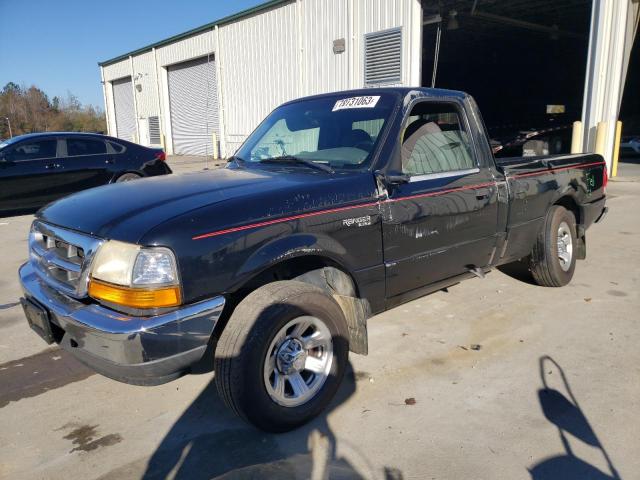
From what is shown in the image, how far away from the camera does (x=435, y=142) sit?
3.89m

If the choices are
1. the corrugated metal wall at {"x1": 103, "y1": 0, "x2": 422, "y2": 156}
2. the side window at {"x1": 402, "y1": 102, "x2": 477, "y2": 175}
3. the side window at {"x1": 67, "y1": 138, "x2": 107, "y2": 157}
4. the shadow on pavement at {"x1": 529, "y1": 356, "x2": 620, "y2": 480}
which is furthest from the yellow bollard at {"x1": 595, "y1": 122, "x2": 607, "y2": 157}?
the side window at {"x1": 67, "y1": 138, "x2": 107, "y2": 157}

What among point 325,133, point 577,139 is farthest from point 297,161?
point 577,139

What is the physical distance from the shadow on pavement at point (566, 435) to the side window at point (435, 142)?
1.61 m

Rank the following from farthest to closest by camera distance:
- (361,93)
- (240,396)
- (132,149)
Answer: (132,149) < (361,93) < (240,396)

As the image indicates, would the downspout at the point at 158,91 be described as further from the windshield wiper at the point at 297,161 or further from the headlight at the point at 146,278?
the headlight at the point at 146,278

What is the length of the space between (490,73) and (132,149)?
27085 millimetres

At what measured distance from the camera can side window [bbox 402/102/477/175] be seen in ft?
11.9

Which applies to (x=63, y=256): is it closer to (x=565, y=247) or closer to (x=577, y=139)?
(x=565, y=247)

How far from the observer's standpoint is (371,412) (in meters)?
2.99

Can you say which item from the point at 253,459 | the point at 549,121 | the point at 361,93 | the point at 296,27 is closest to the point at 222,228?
the point at 253,459

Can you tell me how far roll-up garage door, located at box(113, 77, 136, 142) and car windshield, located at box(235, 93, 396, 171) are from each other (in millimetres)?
28203

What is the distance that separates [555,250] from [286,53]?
1506 cm

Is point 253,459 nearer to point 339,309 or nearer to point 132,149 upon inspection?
point 339,309

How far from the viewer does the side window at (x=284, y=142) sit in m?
3.78
